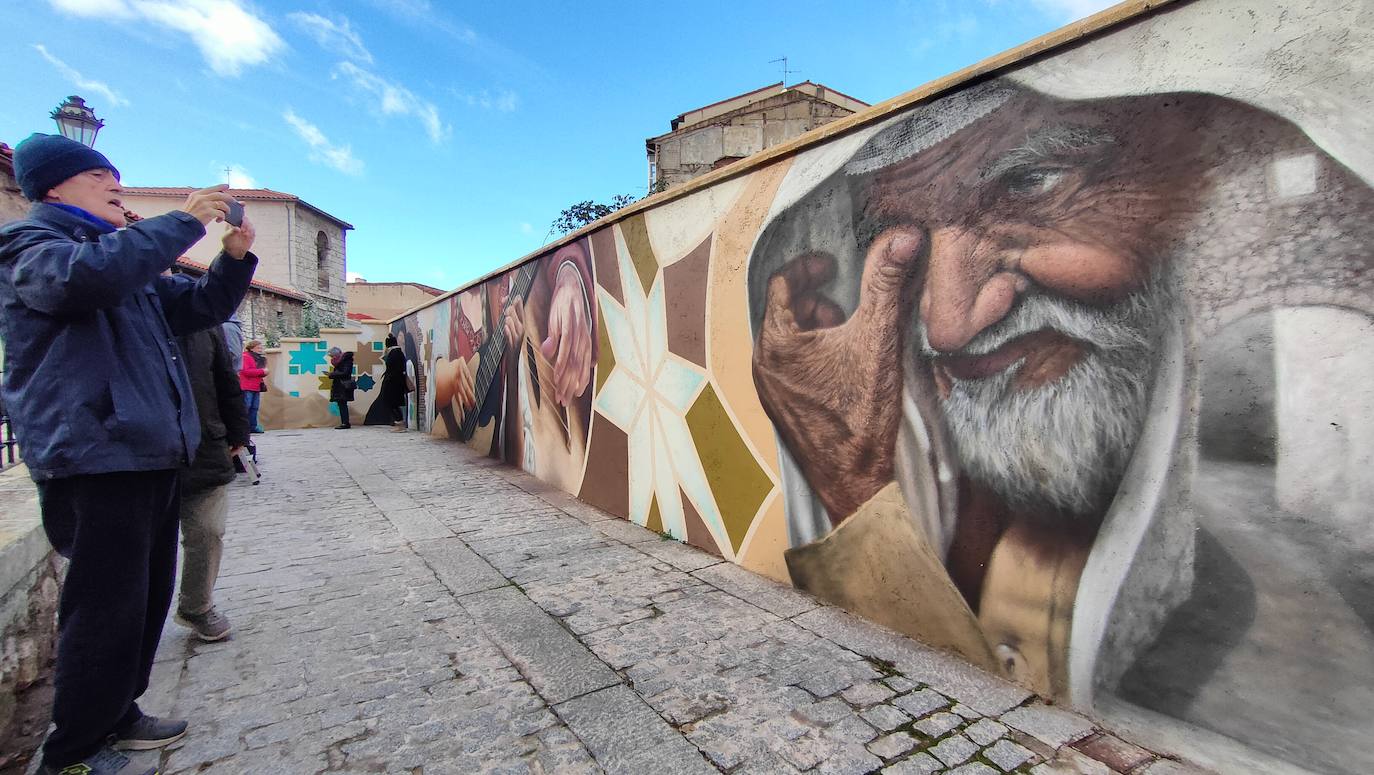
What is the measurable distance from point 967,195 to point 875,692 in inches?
75.1

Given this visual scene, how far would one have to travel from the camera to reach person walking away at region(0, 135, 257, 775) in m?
1.76

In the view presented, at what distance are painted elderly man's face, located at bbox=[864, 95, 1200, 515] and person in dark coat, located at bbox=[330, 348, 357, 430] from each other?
12214mm

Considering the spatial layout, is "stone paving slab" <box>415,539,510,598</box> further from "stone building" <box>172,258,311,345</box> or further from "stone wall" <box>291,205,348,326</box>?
"stone wall" <box>291,205,348,326</box>

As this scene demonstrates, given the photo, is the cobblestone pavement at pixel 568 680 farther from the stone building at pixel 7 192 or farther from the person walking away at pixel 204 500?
the stone building at pixel 7 192

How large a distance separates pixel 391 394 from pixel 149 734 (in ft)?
38.0

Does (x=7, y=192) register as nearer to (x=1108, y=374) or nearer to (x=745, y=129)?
(x=1108, y=374)

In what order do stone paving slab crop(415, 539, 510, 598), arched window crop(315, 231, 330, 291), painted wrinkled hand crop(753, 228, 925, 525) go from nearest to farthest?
painted wrinkled hand crop(753, 228, 925, 525), stone paving slab crop(415, 539, 510, 598), arched window crop(315, 231, 330, 291)

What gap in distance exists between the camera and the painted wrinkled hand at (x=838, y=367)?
9.14 feet

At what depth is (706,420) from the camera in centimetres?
400

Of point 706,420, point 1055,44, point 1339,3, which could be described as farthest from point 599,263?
point 1339,3

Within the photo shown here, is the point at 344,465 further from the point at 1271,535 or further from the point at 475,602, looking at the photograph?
the point at 1271,535

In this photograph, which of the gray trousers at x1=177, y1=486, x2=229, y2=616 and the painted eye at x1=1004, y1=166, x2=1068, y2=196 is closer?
the painted eye at x1=1004, y1=166, x2=1068, y2=196

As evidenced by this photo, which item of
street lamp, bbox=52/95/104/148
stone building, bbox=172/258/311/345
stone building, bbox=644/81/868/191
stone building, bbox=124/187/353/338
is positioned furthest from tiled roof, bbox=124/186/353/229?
street lamp, bbox=52/95/104/148

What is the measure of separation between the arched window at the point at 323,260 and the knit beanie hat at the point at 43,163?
36.0m
